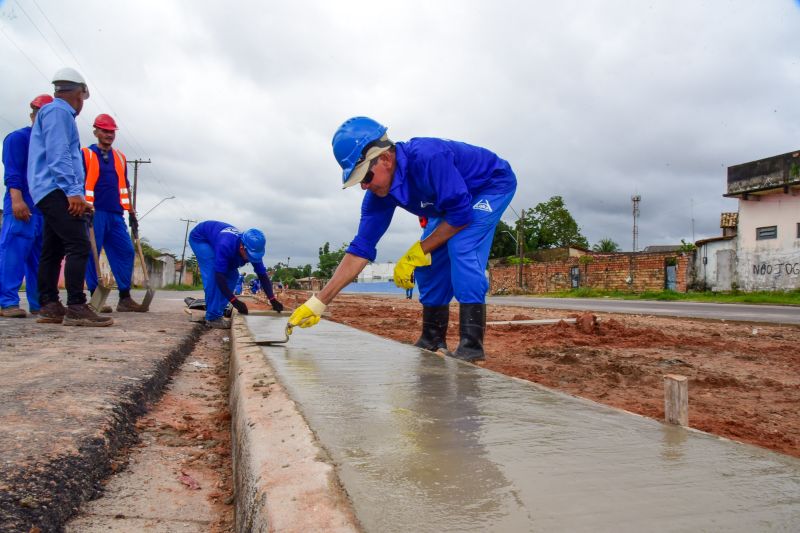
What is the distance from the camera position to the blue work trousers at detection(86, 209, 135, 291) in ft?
17.5

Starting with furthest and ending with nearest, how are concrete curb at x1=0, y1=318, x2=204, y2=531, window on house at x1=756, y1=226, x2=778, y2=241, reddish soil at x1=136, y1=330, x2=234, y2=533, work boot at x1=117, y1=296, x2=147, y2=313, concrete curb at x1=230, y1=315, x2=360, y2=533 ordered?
window on house at x1=756, y1=226, x2=778, y2=241 < work boot at x1=117, y1=296, x2=147, y2=313 < reddish soil at x1=136, y1=330, x2=234, y2=533 < concrete curb at x1=0, y1=318, x2=204, y2=531 < concrete curb at x1=230, y1=315, x2=360, y2=533

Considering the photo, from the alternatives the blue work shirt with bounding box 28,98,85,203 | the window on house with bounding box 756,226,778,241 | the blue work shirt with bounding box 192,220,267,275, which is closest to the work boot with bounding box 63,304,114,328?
the blue work shirt with bounding box 28,98,85,203

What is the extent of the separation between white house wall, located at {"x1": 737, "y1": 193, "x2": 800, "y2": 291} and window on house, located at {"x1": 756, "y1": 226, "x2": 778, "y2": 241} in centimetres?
11

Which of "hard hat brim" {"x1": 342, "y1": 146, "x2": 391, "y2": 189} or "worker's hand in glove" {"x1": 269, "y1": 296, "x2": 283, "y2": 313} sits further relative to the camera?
"worker's hand in glove" {"x1": 269, "y1": 296, "x2": 283, "y2": 313}

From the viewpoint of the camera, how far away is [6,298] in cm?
469

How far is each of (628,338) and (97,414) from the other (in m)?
5.02

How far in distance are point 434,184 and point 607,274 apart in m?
29.8

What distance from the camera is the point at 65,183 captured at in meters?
3.84

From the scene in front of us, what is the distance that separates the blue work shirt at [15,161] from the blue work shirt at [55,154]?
0.59 m

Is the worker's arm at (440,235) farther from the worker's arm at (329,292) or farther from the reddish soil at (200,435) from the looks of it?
the reddish soil at (200,435)

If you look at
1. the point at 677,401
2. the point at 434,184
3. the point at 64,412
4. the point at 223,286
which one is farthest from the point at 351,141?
the point at 223,286

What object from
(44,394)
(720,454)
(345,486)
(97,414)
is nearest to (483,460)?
(345,486)

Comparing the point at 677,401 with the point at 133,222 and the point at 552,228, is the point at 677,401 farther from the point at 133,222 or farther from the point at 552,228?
the point at 552,228

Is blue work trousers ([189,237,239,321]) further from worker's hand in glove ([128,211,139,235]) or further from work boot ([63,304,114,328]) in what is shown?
work boot ([63,304,114,328])
